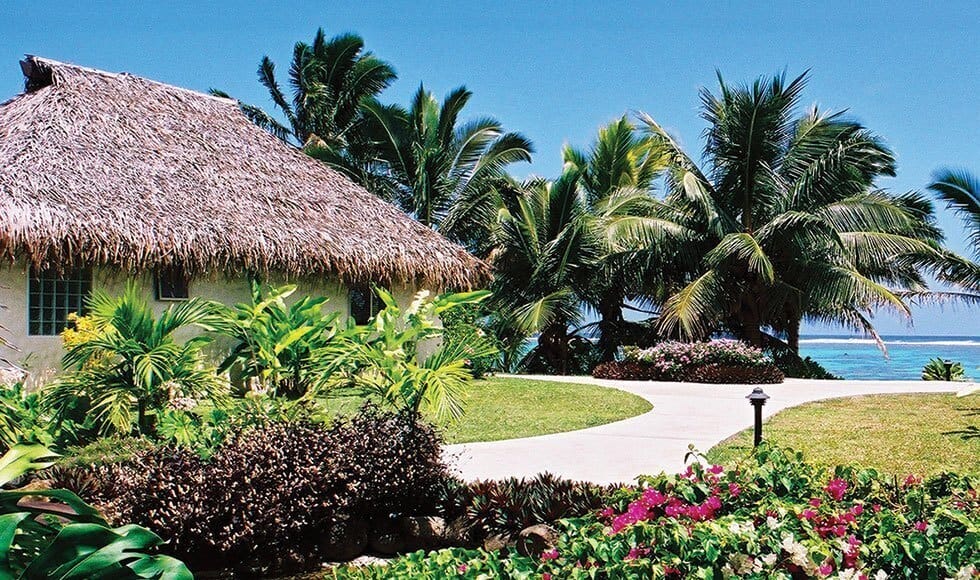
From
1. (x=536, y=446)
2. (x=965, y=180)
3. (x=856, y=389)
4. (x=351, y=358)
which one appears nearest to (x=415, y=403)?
(x=351, y=358)

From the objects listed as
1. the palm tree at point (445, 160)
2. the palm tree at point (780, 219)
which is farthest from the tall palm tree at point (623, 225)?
the palm tree at point (445, 160)

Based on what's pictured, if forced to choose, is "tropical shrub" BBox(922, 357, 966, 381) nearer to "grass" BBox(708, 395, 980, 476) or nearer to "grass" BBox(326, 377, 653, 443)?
"grass" BBox(708, 395, 980, 476)

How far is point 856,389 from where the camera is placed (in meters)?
15.3

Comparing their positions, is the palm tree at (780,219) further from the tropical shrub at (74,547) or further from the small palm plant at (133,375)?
the tropical shrub at (74,547)

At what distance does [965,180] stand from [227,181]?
11365 millimetres

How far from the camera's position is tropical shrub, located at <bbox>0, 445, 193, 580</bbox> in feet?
6.05

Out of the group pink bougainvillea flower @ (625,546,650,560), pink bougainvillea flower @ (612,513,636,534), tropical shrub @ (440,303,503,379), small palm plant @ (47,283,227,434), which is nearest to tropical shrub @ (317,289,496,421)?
small palm plant @ (47,283,227,434)

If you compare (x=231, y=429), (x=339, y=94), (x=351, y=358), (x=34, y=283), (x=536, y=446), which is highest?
(x=339, y=94)

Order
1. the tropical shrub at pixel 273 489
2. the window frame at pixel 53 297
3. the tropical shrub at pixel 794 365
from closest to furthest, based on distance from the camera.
Result: 1. the tropical shrub at pixel 273 489
2. the window frame at pixel 53 297
3. the tropical shrub at pixel 794 365

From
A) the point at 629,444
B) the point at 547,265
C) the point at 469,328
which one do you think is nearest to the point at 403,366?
the point at 629,444

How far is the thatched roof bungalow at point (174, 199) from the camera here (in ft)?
38.8

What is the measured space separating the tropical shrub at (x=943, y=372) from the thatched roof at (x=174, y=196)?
11545 millimetres

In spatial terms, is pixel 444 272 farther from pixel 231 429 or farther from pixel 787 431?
pixel 231 429

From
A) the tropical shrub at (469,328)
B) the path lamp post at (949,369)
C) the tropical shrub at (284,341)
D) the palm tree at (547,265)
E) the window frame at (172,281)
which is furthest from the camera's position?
the palm tree at (547,265)
